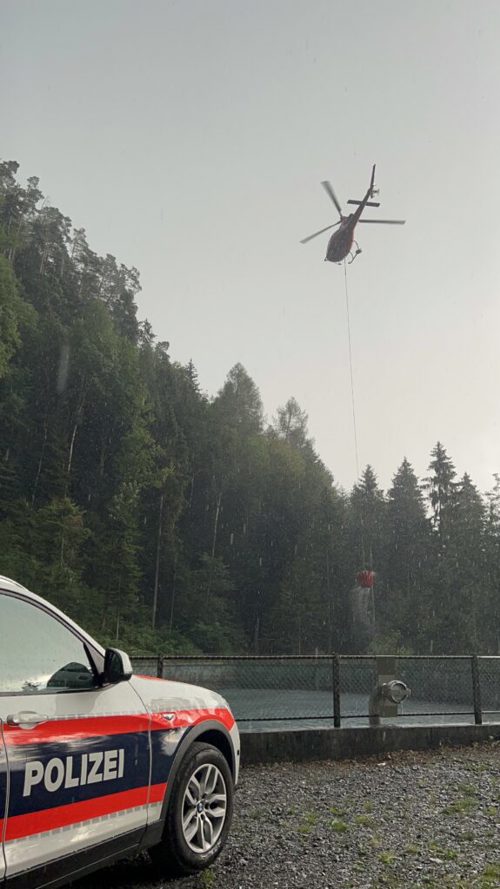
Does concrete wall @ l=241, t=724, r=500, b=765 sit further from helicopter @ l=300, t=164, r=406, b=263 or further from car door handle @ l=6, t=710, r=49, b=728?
helicopter @ l=300, t=164, r=406, b=263

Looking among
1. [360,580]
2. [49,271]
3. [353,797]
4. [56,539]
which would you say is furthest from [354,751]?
[49,271]

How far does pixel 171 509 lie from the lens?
69188 mm

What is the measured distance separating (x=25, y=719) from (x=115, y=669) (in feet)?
2.42

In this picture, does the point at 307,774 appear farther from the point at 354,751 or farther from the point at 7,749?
the point at 7,749

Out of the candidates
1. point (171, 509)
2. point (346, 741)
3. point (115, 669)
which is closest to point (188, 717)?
point (115, 669)

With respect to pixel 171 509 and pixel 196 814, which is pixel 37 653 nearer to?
pixel 196 814

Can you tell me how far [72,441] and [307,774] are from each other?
196 feet

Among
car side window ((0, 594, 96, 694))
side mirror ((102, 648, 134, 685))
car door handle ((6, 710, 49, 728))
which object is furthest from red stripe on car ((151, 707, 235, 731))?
car door handle ((6, 710, 49, 728))

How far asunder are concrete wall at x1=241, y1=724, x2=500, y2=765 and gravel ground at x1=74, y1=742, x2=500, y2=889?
0.23 metres

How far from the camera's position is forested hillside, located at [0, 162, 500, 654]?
5469cm

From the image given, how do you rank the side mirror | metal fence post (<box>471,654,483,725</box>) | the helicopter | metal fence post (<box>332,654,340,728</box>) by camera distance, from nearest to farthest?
the side mirror
metal fence post (<box>332,654,340,728</box>)
metal fence post (<box>471,654,483,725</box>)
the helicopter

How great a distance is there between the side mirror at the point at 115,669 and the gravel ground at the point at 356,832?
145 cm

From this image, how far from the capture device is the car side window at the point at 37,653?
11.1ft

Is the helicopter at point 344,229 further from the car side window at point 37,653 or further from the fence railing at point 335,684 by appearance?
the car side window at point 37,653
